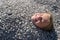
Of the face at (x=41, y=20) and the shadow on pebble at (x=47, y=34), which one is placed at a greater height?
the face at (x=41, y=20)

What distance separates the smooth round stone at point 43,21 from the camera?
1.80m

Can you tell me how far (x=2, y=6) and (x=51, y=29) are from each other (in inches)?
23.3

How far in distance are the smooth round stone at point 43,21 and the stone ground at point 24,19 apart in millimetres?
40

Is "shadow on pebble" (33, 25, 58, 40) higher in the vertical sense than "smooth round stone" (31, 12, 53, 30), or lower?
lower

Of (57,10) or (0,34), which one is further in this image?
(57,10)

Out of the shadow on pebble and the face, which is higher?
the face

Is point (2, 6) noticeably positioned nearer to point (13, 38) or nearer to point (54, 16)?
point (13, 38)

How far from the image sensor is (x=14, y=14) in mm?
1954

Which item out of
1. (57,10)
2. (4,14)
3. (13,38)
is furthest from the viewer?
(57,10)

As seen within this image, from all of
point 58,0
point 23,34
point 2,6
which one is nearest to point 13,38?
point 23,34

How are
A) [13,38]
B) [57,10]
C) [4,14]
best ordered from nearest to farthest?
[13,38] < [4,14] < [57,10]

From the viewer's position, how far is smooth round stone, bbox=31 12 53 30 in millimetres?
1804

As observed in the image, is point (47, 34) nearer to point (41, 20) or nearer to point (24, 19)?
point (41, 20)

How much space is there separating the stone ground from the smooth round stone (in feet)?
0.13
